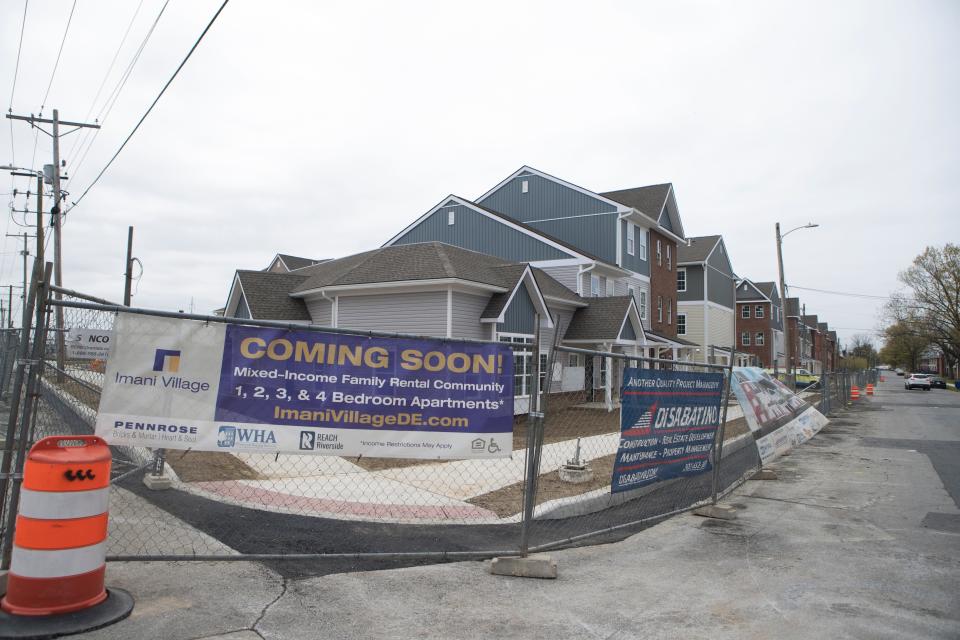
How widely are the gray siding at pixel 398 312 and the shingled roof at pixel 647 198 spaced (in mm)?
16943

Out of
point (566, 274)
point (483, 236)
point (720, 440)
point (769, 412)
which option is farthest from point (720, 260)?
point (720, 440)

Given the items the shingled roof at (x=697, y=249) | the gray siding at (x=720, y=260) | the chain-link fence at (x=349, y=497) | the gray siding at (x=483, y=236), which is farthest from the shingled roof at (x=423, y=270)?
the gray siding at (x=720, y=260)

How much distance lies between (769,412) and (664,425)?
535 centimetres

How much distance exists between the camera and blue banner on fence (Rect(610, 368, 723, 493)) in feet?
21.4

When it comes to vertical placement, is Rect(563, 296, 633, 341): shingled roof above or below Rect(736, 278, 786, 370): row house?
below

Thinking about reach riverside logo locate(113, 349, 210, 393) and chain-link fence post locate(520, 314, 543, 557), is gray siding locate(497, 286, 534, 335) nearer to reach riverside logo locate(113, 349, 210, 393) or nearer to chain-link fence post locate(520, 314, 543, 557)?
chain-link fence post locate(520, 314, 543, 557)

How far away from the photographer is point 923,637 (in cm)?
423

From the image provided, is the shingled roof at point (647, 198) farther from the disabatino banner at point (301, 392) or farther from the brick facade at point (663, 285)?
the disabatino banner at point (301, 392)

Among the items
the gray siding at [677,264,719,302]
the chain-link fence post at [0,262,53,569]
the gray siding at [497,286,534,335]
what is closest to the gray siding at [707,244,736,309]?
the gray siding at [677,264,719,302]

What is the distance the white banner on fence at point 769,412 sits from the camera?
10188 mm

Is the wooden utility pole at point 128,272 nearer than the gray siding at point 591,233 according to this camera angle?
Yes

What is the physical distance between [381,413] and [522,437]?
10.1m

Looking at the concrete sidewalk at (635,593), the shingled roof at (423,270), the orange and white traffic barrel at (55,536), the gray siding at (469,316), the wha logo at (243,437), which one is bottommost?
the concrete sidewalk at (635,593)

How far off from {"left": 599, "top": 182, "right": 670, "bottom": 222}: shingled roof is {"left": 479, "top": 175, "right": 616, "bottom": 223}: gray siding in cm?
344
